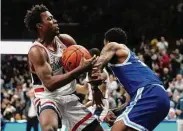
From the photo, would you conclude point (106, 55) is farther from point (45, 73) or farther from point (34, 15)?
point (34, 15)

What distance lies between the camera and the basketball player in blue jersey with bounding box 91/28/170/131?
20.7ft

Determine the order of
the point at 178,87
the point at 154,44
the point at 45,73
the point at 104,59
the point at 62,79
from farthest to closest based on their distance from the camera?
the point at 154,44 → the point at 178,87 → the point at 45,73 → the point at 62,79 → the point at 104,59

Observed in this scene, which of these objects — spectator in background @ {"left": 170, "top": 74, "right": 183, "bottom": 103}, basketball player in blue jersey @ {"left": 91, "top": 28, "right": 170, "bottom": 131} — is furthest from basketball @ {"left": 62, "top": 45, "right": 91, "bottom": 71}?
spectator in background @ {"left": 170, "top": 74, "right": 183, "bottom": 103}

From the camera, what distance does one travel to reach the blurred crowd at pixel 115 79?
16.2 meters

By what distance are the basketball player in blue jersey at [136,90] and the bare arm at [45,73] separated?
33 cm

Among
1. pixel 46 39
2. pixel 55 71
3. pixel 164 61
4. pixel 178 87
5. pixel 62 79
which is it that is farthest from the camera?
pixel 164 61

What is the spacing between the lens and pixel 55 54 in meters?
6.93

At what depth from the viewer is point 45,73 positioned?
662 centimetres

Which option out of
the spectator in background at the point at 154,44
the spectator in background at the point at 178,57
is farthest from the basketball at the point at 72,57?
the spectator in background at the point at 154,44

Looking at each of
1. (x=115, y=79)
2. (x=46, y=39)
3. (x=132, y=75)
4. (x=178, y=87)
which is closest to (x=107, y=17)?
(x=115, y=79)

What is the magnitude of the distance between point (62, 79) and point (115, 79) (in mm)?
11328

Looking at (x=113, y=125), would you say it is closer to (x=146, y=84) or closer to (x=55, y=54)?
(x=146, y=84)

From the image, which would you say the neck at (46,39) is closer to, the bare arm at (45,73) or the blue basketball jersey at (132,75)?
the bare arm at (45,73)

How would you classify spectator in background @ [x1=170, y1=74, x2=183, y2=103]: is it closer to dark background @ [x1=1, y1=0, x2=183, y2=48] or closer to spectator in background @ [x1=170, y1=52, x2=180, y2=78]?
spectator in background @ [x1=170, y1=52, x2=180, y2=78]
